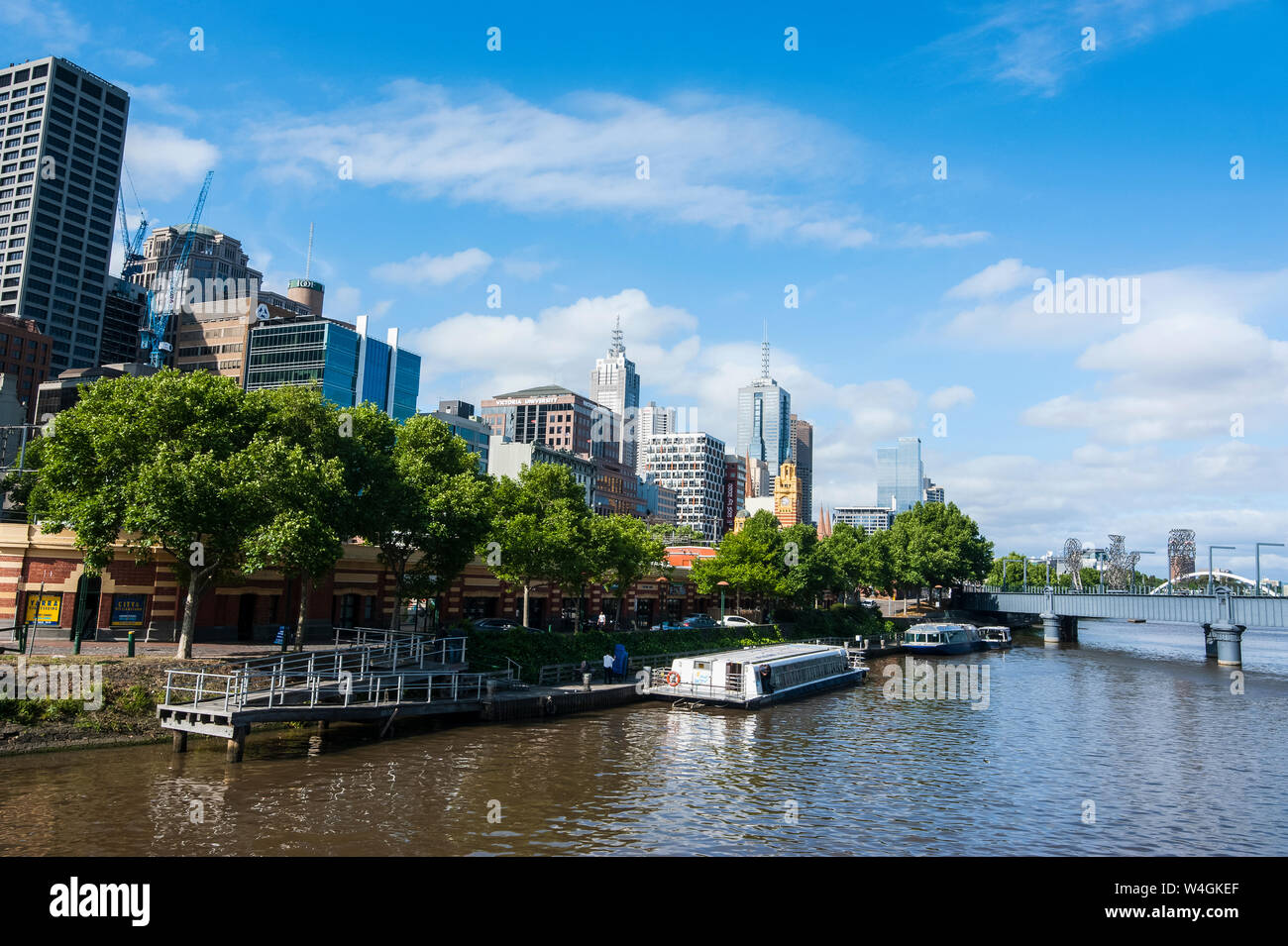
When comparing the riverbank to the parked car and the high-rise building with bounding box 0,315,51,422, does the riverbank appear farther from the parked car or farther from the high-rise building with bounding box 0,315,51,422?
the high-rise building with bounding box 0,315,51,422

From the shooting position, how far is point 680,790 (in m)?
33.9

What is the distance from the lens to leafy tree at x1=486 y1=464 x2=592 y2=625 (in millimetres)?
62250

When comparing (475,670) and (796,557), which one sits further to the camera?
(796,557)

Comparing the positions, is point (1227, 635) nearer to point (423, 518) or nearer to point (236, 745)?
point (423, 518)

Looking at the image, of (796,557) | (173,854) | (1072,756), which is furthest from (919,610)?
(173,854)

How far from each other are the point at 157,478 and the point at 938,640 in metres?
89.2

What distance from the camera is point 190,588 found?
40.0 m

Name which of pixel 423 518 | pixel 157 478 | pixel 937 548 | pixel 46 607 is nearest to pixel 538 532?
pixel 423 518

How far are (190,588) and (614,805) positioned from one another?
22277 millimetres

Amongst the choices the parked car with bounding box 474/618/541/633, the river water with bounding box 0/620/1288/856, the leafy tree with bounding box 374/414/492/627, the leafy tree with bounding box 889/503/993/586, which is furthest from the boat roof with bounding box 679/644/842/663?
the leafy tree with bounding box 889/503/993/586

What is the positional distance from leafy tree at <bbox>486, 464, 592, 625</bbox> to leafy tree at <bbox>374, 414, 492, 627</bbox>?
5.07 metres
